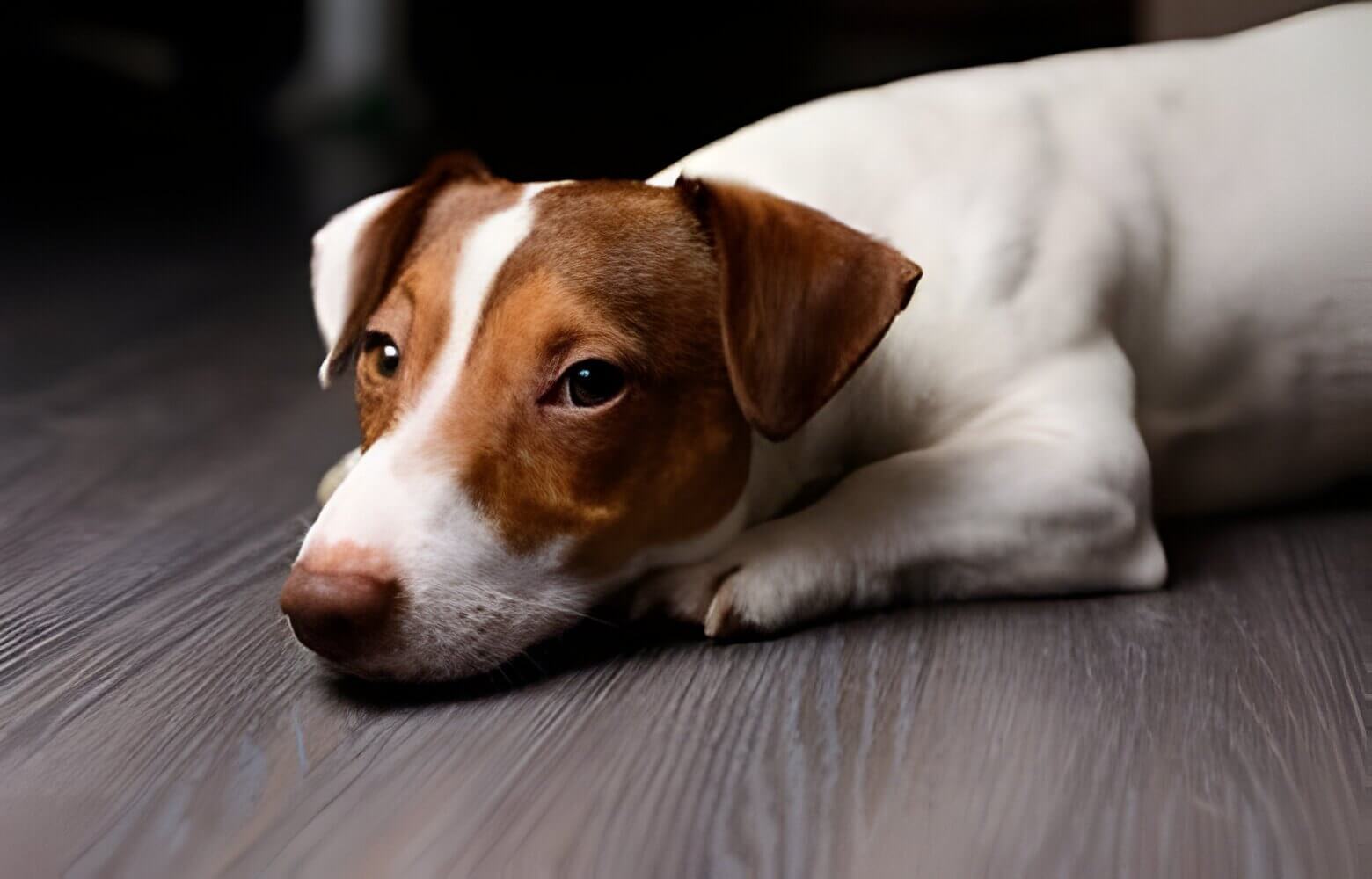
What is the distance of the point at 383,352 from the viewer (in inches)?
59.9

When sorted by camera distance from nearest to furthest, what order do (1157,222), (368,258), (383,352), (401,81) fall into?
(383,352)
(368,258)
(1157,222)
(401,81)

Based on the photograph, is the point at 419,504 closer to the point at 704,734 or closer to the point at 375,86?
the point at 704,734

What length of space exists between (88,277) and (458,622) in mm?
2319

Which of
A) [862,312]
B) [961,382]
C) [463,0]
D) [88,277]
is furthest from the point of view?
[463,0]

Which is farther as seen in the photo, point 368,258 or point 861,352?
point 368,258

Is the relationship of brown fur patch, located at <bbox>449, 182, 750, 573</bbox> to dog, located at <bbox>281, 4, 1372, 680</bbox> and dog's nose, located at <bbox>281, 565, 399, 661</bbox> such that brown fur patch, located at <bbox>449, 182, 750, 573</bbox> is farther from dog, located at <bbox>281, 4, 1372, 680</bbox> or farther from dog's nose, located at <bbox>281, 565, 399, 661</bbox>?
dog's nose, located at <bbox>281, 565, 399, 661</bbox>

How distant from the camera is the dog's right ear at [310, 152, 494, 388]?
164 centimetres

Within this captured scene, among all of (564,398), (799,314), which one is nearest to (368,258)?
(564,398)

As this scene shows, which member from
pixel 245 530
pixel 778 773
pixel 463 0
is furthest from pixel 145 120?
pixel 778 773

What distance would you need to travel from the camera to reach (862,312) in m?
1.44

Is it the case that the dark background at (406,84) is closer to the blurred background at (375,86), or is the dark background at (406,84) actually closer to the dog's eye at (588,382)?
the blurred background at (375,86)

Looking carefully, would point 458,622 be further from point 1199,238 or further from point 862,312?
point 1199,238

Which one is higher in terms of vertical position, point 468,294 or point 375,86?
point 468,294

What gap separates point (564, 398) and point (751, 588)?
261 mm
